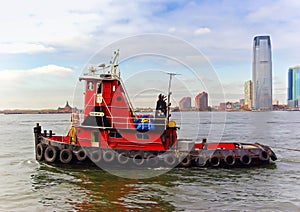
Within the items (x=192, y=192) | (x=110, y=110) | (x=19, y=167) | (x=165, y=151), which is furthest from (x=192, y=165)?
(x=19, y=167)

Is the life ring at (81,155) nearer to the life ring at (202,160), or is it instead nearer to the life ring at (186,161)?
the life ring at (186,161)

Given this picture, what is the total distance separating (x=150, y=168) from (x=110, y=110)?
417cm

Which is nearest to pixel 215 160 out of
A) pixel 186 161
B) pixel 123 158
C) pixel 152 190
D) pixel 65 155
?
pixel 186 161

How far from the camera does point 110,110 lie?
19.8m

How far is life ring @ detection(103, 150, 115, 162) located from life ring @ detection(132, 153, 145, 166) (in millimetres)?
1230

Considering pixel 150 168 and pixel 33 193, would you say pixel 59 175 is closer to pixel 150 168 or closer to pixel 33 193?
pixel 33 193

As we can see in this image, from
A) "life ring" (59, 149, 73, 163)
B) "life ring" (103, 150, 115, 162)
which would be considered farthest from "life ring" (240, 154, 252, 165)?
"life ring" (59, 149, 73, 163)

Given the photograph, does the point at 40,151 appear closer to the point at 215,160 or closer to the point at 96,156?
the point at 96,156

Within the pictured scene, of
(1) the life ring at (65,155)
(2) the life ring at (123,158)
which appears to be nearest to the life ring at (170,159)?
(2) the life ring at (123,158)

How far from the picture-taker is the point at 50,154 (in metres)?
20.4

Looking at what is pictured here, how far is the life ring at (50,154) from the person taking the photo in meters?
20.2

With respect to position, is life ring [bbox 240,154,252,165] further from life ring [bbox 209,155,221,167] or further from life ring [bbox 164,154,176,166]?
life ring [bbox 164,154,176,166]

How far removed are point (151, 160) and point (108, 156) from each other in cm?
251

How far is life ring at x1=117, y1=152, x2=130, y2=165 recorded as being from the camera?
19453mm
